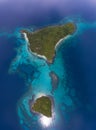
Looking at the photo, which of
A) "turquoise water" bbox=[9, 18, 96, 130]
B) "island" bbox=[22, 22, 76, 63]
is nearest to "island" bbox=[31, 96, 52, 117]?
"turquoise water" bbox=[9, 18, 96, 130]

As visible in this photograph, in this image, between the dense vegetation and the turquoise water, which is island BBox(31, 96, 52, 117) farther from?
the dense vegetation

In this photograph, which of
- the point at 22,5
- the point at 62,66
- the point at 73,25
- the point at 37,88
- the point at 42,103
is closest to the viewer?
the point at 42,103

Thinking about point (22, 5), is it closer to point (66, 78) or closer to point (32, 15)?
point (32, 15)

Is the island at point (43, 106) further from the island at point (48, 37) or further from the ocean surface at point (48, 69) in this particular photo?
the island at point (48, 37)

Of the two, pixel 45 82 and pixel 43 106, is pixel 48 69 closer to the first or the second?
pixel 45 82

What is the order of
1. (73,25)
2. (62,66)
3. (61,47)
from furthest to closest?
(73,25) < (61,47) < (62,66)

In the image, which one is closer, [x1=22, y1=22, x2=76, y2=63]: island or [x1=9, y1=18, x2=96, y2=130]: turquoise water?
[x1=9, y1=18, x2=96, y2=130]: turquoise water

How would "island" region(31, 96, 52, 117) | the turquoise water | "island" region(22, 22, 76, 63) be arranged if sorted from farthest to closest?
"island" region(22, 22, 76, 63)
"island" region(31, 96, 52, 117)
the turquoise water

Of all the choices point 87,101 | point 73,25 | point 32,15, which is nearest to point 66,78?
point 87,101
